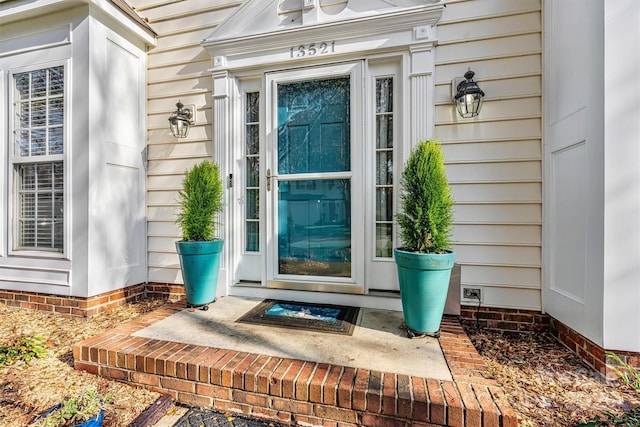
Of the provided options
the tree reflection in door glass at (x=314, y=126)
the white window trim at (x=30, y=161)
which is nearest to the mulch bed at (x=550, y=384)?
the tree reflection in door glass at (x=314, y=126)

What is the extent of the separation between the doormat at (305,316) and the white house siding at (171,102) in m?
1.19

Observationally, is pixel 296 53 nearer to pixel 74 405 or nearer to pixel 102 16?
pixel 102 16

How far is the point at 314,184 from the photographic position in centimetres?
279

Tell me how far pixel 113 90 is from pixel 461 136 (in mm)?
3192

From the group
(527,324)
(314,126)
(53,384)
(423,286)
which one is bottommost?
(53,384)

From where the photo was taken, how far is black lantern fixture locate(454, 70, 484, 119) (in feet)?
7.49

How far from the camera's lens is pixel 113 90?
292 cm

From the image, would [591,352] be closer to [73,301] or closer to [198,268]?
[198,268]

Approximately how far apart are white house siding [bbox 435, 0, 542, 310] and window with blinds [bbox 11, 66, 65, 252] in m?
3.48

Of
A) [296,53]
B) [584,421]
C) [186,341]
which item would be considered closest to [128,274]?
[186,341]

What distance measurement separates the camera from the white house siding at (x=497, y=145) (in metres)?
2.35

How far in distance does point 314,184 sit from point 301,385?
1.70 metres

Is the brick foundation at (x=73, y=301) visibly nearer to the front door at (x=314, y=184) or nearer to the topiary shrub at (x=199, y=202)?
the topiary shrub at (x=199, y=202)

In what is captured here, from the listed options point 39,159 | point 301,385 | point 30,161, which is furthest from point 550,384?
point 30,161
